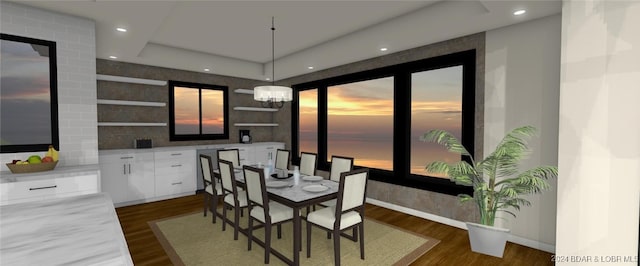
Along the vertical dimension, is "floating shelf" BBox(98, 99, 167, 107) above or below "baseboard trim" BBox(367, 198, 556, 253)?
above

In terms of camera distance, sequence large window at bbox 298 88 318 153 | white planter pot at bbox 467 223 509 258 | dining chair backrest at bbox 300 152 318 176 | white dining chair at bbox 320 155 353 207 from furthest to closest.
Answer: large window at bbox 298 88 318 153 < dining chair backrest at bbox 300 152 318 176 < white dining chair at bbox 320 155 353 207 < white planter pot at bbox 467 223 509 258

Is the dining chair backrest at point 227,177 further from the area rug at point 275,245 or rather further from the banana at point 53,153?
the banana at point 53,153

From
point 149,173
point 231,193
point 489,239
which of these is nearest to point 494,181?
point 489,239

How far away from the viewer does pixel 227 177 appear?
337 centimetres

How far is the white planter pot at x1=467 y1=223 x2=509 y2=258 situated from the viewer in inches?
108

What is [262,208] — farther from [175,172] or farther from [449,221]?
[175,172]

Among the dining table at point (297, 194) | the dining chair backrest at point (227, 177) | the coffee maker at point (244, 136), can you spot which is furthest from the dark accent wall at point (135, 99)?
the dining table at point (297, 194)

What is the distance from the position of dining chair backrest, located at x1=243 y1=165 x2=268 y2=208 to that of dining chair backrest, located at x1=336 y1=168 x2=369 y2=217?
2.44 ft

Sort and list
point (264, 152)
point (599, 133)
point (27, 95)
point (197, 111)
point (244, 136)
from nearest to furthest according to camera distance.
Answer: point (599, 133)
point (27, 95)
point (197, 111)
point (264, 152)
point (244, 136)

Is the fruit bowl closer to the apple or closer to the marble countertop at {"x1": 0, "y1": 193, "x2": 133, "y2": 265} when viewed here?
the apple

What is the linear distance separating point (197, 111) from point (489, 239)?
559cm

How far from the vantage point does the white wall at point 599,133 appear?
2135 millimetres

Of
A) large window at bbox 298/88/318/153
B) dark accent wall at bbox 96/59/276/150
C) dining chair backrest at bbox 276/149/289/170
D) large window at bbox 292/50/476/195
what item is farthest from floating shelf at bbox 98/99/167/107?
large window at bbox 292/50/476/195

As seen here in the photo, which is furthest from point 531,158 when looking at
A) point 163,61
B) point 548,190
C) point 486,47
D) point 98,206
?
point 163,61
